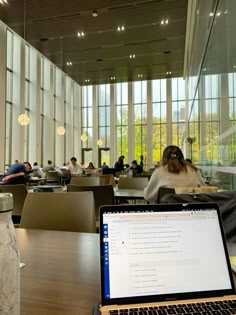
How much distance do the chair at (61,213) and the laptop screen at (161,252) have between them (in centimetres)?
93

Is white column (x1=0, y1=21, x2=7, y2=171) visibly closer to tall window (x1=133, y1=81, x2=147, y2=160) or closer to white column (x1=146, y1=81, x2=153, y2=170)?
tall window (x1=133, y1=81, x2=147, y2=160)

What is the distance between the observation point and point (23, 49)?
424 inches

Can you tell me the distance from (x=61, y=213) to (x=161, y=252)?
1.08m

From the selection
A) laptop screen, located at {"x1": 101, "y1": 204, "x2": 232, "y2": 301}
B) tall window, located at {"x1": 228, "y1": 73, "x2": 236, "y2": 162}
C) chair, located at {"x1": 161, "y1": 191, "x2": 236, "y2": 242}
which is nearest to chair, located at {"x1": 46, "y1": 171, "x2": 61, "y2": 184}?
→ tall window, located at {"x1": 228, "y1": 73, "x2": 236, "y2": 162}

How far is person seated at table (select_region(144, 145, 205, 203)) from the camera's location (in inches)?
114

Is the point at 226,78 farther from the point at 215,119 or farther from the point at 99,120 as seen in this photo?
the point at 99,120

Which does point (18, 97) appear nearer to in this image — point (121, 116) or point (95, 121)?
point (95, 121)

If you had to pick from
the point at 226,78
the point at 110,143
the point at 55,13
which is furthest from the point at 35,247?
the point at 110,143

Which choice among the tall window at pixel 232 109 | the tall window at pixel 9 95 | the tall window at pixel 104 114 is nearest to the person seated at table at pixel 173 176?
the tall window at pixel 232 109

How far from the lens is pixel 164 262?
2.24ft

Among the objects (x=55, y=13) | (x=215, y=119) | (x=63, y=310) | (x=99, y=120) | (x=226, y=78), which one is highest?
(x=55, y=13)

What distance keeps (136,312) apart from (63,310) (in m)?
0.16

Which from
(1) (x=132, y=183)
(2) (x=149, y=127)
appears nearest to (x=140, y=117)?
(2) (x=149, y=127)

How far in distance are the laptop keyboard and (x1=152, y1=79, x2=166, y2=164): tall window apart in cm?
1494
